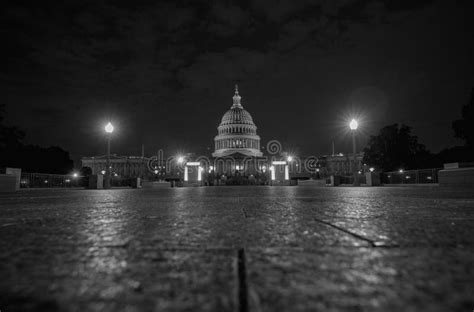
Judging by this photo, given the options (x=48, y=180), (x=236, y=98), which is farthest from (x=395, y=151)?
(x=236, y=98)

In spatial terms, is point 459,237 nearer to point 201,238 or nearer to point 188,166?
point 201,238

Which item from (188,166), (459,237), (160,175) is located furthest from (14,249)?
(160,175)

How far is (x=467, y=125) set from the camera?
1401 inches

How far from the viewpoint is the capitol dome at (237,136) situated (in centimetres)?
9194

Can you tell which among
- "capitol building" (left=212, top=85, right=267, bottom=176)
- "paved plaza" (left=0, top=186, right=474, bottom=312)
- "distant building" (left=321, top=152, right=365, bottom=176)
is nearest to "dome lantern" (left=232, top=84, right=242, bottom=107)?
"capitol building" (left=212, top=85, right=267, bottom=176)

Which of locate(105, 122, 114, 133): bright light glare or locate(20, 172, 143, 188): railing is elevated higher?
locate(105, 122, 114, 133): bright light glare

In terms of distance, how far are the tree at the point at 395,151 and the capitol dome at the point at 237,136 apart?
4444 centimetres

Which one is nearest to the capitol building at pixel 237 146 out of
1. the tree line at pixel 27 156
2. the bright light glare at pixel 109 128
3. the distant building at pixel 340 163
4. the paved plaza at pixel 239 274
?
the distant building at pixel 340 163

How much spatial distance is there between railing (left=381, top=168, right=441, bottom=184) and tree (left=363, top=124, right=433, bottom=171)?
20995 mm

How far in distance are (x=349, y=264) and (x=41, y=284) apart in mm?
704

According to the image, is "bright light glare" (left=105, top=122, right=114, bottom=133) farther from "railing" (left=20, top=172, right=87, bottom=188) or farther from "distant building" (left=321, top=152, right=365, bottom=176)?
"distant building" (left=321, top=152, right=365, bottom=176)

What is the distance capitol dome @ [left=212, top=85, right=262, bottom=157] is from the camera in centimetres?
9194

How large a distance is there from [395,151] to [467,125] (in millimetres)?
13166

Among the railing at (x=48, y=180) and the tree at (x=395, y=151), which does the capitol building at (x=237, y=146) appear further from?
the railing at (x=48, y=180)
